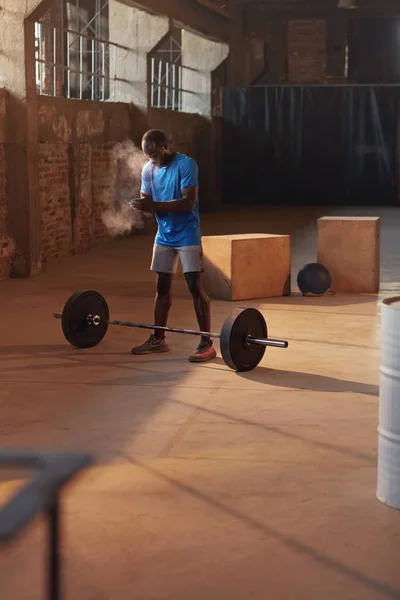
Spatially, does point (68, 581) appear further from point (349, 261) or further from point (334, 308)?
point (349, 261)

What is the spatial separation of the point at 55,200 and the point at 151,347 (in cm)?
591

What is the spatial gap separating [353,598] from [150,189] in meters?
4.10

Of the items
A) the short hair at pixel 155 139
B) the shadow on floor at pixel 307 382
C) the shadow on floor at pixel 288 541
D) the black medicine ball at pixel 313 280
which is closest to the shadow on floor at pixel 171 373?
the shadow on floor at pixel 307 382

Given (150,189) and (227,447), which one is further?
(150,189)

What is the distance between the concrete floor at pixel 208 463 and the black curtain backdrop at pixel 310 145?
14.8 meters

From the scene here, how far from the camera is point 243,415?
18.1 feet

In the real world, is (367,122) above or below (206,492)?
above

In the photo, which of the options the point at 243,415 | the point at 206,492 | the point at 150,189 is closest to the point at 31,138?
the point at 150,189

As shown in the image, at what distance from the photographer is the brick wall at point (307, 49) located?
84.1 ft

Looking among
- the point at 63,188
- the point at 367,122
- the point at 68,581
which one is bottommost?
the point at 68,581

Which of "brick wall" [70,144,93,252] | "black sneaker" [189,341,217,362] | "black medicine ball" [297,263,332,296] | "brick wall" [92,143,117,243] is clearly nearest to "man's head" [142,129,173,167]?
"black sneaker" [189,341,217,362]

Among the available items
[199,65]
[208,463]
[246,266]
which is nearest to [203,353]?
[208,463]

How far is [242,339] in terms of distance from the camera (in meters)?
6.42

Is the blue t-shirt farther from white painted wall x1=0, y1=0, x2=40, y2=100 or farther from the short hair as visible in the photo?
white painted wall x1=0, y1=0, x2=40, y2=100
